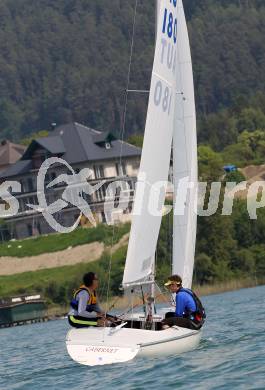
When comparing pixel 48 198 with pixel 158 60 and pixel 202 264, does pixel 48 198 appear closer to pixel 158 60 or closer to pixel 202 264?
pixel 202 264

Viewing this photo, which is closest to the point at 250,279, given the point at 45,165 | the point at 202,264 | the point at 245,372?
the point at 202,264

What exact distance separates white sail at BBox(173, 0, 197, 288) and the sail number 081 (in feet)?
7.41

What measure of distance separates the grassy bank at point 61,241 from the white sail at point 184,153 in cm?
6196

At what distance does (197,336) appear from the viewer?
25.5 metres

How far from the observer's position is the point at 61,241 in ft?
322

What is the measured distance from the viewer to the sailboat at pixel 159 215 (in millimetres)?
23766

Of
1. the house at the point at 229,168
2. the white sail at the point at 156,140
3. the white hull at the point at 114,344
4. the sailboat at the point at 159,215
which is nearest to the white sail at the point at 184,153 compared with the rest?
the sailboat at the point at 159,215

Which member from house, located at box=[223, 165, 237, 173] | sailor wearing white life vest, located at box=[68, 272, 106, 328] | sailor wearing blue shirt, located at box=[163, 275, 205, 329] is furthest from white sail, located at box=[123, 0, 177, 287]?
house, located at box=[223, 165, 237, 173]

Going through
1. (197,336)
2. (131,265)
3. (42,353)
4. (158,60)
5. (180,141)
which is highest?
(158,60)

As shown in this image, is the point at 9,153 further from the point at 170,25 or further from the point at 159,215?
the point at 159,215

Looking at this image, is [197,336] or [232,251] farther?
[232,251]

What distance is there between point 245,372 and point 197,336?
409cm

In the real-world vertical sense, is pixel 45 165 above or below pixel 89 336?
below

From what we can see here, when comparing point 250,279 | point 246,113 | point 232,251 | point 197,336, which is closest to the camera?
point 197,336
